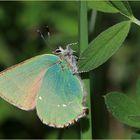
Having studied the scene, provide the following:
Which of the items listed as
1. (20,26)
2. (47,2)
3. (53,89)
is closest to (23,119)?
(20,26)

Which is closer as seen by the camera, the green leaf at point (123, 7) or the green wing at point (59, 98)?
the green leaf at point (123, 7)

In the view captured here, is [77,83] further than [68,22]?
No

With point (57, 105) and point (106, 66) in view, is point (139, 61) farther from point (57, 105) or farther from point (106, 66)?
point (57, 105)

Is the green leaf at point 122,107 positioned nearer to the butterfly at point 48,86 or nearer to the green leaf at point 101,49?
the green leaf at point 101,49

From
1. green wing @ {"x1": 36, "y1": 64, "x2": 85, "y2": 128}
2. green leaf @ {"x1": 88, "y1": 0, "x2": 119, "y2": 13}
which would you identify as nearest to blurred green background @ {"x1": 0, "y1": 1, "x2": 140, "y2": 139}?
green wing @ {"x1": 36, "y1": 64, "x2": 85, "y2": 128}

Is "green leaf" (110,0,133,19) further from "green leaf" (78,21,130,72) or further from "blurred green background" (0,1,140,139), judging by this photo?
"blurred green background" (0,1,140,139)

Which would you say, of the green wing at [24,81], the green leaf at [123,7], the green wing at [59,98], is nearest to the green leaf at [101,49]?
the green leaf at [123,7]

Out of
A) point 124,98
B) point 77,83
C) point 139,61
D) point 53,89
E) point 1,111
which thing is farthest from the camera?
point 139,61

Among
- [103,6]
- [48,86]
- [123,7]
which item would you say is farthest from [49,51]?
[123,7]
